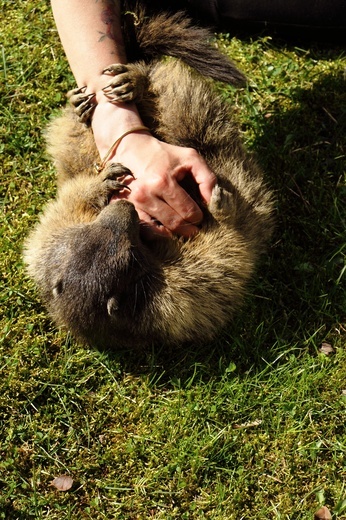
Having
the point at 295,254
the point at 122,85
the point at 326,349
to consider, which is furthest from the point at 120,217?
the point at 326,349

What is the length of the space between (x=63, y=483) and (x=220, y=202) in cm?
197

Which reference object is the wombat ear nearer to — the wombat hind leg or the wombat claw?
the wombat claw

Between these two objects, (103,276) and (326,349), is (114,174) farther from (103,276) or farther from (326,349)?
(326,349)

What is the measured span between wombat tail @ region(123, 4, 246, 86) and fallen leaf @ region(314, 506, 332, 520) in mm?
2732

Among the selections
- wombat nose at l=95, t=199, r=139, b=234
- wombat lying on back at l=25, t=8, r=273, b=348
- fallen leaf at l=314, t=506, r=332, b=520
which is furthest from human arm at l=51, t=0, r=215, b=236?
fallen leaf at l=314, t=506, r=332, b=520

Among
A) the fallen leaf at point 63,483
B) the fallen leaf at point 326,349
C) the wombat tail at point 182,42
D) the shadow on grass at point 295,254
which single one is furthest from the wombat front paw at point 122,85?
the fallen leaf at point 63,483

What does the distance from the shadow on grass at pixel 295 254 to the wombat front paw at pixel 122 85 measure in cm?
122

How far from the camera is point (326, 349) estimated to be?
428cm

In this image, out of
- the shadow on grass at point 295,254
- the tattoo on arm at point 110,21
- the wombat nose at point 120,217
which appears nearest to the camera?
the wombat nose at point 120,217

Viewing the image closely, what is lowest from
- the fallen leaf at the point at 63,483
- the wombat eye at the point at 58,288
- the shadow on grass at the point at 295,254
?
the fallen leaf at the point at 63,483

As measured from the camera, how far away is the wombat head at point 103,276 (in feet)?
12.4

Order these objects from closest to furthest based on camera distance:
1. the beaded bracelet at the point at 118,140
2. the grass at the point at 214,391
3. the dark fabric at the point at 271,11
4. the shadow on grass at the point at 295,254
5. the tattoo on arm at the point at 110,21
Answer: the grass at the point at 214,391 < the beaded bracelet at the point at 118,140 < the tattoo on arm at the point at 110,21 < the shadow on grass at the point at 295,254 < the dark fabric at the point at 271,11

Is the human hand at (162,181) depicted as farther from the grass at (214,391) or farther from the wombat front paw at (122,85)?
the grass at (214,391)

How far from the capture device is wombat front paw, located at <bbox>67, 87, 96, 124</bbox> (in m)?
Answer: 4.23
